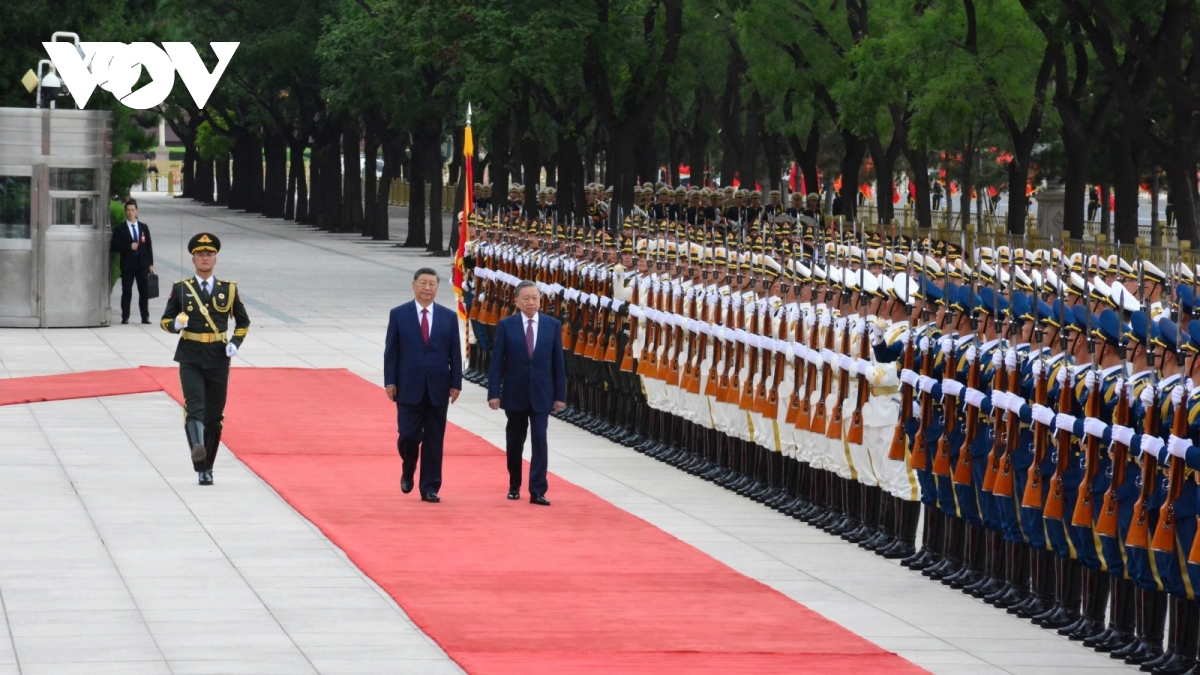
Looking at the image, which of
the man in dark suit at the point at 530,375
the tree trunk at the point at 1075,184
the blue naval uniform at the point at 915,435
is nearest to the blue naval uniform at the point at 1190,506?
the blue naval uniform at the point at 915,435

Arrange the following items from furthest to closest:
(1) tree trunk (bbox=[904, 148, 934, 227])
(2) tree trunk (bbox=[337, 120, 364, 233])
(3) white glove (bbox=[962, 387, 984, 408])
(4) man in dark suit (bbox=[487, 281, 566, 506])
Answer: (2) tree trunk (bbox=[337, 120, 364, 233])
(1) tree trunk (bbox=[904, 148, 934, 227])
(4) man in dark suit (bbox=[487, 281, 566, 506])
(3) white glove (bbox=[962, 387, 984, 408])

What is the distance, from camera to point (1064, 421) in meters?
10.4

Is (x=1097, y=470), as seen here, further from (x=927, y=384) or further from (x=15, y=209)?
(x=15, y=209)

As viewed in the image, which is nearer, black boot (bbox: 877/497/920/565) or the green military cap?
black boot (bbox: 877/497/920/565)

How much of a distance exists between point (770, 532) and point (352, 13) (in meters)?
39.1

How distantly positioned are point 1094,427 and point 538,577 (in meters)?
3.40

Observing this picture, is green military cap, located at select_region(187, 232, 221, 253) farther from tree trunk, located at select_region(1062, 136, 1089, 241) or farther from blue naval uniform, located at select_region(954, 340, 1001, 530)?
tree trunk, located at select_region(1062, 136, 1089, 241)

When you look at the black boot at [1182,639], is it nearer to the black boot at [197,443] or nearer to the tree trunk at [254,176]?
the black boot at [197,443]

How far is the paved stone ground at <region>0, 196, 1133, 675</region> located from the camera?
9836mm

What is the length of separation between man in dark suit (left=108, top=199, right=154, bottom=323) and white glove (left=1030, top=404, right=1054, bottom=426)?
19974 mm

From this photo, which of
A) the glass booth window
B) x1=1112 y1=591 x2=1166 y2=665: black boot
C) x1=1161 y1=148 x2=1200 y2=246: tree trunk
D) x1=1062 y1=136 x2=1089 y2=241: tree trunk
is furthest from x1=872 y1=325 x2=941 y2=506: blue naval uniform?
x1=1062 y1=136 x2=1089 y2=241: tree trunk

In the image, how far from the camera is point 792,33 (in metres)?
41.8

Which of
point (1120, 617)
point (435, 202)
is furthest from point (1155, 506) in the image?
point (435, 202)

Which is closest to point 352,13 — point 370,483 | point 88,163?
point 88,163
